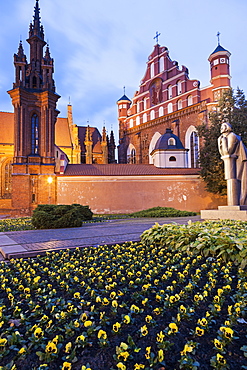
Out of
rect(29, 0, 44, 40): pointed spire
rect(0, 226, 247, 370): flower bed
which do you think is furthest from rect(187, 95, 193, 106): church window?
rect(0, 226, 247, 370): flower bed

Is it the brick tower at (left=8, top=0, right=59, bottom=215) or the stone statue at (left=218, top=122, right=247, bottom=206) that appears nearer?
the stone statue at (left=218, top=122, right=247, bottom=206)

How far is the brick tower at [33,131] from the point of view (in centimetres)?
2223

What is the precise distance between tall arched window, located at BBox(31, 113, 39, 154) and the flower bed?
69.6 ft

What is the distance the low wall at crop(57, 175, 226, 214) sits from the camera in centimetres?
2220

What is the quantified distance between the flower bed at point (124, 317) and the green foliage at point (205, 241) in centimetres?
21

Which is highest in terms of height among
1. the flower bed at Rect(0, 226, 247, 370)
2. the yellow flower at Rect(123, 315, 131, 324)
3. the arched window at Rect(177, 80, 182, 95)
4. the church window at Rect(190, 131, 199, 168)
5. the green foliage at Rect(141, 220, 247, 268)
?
the arched window at Rect(177, 80, 182, 95)

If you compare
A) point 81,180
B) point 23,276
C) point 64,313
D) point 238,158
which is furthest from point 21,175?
point 64,313

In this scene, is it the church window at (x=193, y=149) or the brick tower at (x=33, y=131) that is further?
the church window at (x=193, y=149)

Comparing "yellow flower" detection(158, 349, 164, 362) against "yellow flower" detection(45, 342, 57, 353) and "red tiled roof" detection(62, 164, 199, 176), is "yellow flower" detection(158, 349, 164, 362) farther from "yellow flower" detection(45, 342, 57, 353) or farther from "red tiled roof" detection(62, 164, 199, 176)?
"red tiled roof" detection(62, 164, 199, 176)

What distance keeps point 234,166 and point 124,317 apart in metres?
8.86

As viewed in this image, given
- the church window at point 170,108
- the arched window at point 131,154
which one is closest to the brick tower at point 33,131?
the church window at point 170,108

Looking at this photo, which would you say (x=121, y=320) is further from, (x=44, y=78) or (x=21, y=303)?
(x=44, y=78)

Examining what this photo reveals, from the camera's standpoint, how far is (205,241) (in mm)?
4629

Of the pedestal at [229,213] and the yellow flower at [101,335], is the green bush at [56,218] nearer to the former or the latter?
the pedestal at [229,213]
